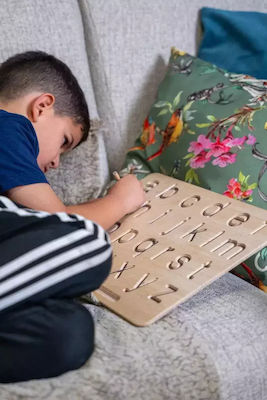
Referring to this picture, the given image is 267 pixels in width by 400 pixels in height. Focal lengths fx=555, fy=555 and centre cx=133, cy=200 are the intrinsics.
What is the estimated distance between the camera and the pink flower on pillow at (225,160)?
1.26m

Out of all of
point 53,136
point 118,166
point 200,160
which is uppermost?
point 53,136

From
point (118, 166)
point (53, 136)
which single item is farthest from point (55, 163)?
point (118, 166)

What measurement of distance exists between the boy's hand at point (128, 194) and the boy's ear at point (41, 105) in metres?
0.24

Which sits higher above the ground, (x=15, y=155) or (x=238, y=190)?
(x=15, y=155)

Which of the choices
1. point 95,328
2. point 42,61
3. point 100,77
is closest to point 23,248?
point 95,328

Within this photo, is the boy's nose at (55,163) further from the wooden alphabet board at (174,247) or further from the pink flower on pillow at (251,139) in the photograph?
the pink flower on pillow at (251,139)

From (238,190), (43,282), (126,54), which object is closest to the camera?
(43,282)

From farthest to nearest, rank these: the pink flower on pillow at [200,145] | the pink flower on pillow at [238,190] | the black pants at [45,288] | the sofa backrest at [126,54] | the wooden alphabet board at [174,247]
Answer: the sofa backrest at [126,54] → the pink flower on pillow at [200,145] → the pink flower on pillow at [238,190] → the wooden alphabet board at [174,247] → the black pants at [45,288]

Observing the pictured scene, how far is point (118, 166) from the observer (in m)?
1.56

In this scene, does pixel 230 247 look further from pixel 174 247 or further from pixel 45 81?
pixel 45 81

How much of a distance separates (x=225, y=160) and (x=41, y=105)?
0.43 meters

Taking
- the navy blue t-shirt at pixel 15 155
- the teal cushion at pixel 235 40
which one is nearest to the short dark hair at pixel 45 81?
the navy blue t-shirt at pixel 15 155

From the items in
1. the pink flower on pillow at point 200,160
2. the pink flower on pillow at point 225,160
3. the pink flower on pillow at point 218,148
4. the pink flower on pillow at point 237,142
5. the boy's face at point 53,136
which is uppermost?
the boy's face at point 53,136

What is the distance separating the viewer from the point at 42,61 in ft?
4.23
